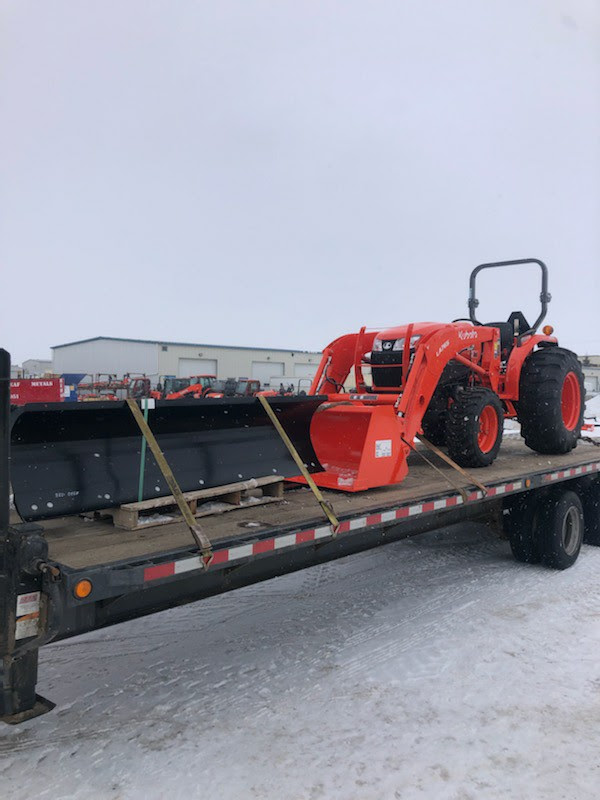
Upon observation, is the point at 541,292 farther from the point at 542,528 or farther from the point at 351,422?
the point at 351,422

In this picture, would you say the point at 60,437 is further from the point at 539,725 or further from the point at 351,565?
the point at 351,565

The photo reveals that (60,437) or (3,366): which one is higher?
(3,366)

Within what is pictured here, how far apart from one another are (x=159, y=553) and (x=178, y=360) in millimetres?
37403

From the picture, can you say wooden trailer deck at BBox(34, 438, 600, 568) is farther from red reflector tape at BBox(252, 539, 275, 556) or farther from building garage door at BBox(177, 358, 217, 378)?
building garage door at BBox(177, 358, 217, 378)

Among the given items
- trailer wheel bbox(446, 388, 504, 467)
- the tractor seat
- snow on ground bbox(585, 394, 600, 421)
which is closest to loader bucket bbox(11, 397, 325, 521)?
trailer wheel bbox(446, 388, 504, 467)

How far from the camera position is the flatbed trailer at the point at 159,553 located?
250 cm

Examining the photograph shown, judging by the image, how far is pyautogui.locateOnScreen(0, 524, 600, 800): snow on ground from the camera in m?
2.94

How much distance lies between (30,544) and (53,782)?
3.94 ft

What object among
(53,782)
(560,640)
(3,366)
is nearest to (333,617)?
(560,640)

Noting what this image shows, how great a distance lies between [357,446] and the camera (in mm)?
4688

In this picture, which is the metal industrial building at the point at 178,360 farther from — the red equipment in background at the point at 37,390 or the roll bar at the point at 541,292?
the roll bar at the point at 541,292

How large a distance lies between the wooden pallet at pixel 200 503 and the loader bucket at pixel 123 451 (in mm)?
100

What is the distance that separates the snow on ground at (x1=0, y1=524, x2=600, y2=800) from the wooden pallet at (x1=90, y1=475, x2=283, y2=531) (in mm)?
991

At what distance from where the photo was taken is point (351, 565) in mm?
6273
